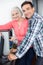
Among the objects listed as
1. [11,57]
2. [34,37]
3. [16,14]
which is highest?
[16,14]

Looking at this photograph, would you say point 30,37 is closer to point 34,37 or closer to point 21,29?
point 34,37

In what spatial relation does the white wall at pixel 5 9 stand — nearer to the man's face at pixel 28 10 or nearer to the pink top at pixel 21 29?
the pink top at pixel 21 29

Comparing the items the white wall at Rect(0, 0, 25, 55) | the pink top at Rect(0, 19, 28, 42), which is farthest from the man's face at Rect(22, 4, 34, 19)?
the white wall at Rect(0, 0, 25, 55)

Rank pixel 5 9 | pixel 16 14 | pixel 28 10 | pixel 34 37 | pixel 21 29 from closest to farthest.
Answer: pixel 34 37 < pixel 28 10 < pixel 21 29 < pixel 16 14 < pixel 5 9

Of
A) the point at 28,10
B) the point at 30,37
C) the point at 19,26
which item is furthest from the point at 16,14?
the point at 30,37

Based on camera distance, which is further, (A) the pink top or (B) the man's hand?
(A) the pink top

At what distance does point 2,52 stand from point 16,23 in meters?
0.51

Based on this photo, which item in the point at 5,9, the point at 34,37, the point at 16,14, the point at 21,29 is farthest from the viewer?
the point at 5,9

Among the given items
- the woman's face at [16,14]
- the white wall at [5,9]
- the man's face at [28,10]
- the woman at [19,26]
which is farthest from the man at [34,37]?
the white wall at [5,9]

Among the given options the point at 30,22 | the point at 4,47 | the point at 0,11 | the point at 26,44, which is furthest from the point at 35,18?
the point at 0,11

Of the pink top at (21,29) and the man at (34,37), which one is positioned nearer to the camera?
the man at (34,37)

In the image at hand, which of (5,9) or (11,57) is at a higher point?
(5,9)

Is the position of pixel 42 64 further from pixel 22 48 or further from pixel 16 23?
pixel 16 23

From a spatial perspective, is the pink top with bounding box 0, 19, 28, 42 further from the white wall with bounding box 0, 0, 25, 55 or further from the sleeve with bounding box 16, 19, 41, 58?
the white wall with bounding box 0, 0, 25, 55
